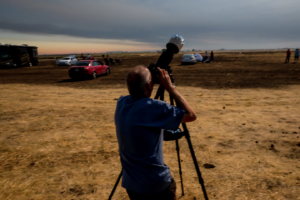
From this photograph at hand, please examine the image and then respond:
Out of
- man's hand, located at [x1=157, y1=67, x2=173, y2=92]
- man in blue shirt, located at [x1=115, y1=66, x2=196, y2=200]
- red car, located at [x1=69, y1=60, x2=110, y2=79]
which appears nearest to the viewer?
man in blue shirt, located at [x1=115, y1=66, x2=196, y2=200]

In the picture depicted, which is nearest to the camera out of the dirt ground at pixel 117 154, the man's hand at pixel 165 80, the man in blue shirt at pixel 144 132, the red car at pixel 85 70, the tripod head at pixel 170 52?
the man in blue shirt at pixel 144 132

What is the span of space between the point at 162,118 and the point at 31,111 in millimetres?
7478

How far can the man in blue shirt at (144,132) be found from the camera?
1.44 metres

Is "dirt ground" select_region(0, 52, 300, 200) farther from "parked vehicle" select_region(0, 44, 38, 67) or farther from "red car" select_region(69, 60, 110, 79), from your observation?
"parked vehicle" select_region(0, 44, 38, 67)

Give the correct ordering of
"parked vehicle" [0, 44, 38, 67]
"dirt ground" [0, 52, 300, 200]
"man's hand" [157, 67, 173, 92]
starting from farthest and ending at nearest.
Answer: "parked vehicle" [0, 44, 38, 67] → "dirt ground" [0, 52, 300, 200] → "man's hand" [157, 67, 173, 92]

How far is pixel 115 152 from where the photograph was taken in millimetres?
4438

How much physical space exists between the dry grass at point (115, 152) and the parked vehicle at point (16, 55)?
22521 mm

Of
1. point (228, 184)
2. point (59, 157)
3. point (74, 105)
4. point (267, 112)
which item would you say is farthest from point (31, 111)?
point (267, 112)

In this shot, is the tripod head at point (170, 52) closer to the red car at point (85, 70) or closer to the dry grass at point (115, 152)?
the dry grass at point (115, 152)

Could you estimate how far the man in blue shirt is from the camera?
1441mm

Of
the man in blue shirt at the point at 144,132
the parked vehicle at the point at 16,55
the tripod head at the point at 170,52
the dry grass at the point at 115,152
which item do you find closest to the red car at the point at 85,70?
the dry grass at the point at 115,152

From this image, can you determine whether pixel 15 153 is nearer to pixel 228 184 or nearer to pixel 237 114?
pixel 228 184

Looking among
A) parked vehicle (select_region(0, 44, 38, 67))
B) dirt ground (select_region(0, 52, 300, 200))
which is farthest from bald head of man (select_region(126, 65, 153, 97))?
parked vehicle (select_region(0, 44, 38, 67))

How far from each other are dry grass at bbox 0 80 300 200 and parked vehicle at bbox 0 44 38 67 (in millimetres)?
22521
